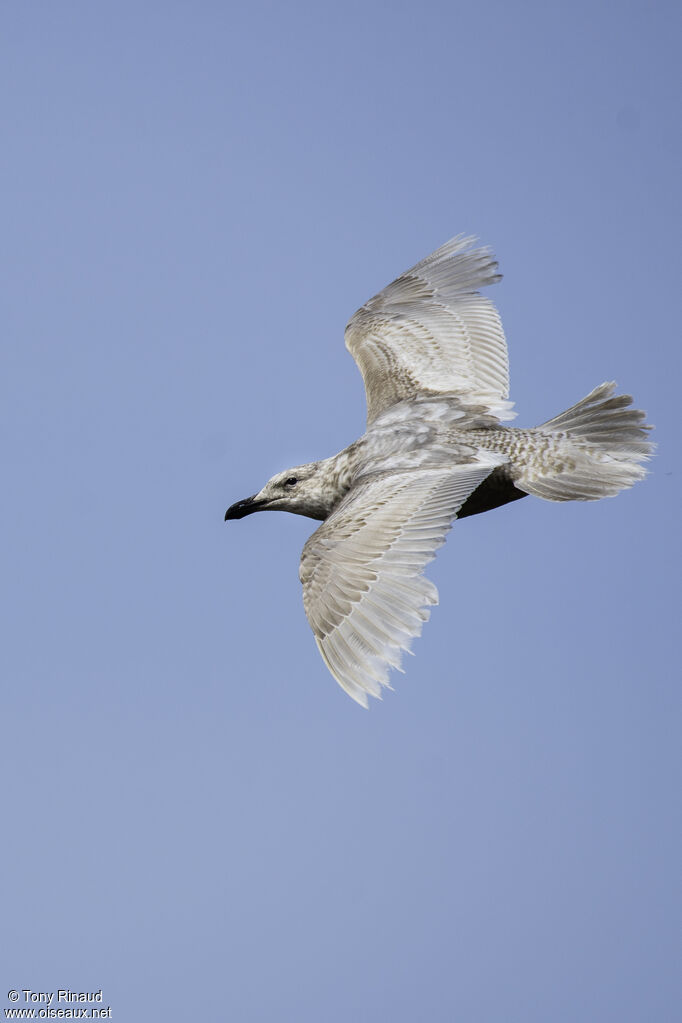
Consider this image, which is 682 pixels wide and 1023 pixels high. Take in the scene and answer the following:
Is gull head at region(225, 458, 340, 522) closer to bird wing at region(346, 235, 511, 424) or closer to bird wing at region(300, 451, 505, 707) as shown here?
bird wing at region(346, 235, 511, 424)

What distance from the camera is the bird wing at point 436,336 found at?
615 inches

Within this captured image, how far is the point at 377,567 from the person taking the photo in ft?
38.4

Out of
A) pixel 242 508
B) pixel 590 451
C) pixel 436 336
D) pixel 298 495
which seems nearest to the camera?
pixel 590 451

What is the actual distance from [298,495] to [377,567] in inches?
141

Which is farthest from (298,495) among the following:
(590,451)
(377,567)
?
(377,567)

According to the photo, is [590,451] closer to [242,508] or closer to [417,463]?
[417,463]

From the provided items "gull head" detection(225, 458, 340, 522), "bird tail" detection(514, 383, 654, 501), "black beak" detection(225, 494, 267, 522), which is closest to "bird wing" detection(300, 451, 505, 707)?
"bird tail" detection(514, 383, 654, 501)

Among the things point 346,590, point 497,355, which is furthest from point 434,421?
point 346,590

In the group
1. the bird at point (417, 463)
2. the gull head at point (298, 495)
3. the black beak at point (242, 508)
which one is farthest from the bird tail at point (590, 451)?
the black beak at point (242, 508)

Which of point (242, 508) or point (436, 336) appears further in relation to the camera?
point (436, 336)

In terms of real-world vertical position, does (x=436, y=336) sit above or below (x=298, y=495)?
above

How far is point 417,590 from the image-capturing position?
37.0 feet

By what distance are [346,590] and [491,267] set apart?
23.4 feet

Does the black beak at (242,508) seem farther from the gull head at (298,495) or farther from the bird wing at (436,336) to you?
the bird wing at (436,336)
